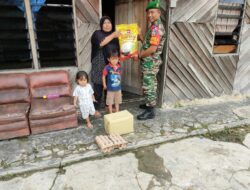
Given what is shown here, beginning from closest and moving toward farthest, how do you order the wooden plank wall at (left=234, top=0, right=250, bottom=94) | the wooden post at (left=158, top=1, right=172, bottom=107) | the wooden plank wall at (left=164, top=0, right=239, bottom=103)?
the wooden post at (left=158, top=1, right=172, bottom=107) → the wooden plank wall at (left=164, top=0, right=239, bottom=103) → the wooden plank wall at (left=234, top=0, right=250, bottom=94)

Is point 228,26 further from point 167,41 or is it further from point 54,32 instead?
point 54,32

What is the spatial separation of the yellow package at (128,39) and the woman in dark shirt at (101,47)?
11 cm

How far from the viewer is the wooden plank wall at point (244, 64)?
17.3 feet

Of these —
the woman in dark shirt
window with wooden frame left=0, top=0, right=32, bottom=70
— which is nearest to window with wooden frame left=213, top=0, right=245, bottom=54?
the woman in dark shirt

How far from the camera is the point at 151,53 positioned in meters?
3.89

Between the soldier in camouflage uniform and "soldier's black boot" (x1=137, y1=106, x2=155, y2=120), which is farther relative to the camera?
"soldier's black boot" (x1=137, y1=106, x2=155, y2=120)

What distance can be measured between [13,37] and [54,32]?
71 centimetres

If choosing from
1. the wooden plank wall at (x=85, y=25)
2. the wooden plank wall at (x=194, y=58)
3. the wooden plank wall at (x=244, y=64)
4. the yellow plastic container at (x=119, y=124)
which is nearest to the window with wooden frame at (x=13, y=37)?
the wooden plank wall at (x=85, y=25)

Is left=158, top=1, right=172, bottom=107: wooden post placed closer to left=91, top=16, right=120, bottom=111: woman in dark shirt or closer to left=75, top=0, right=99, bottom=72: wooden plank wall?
left=91, top=16, right=120, bottom=111: woman in dark shirt

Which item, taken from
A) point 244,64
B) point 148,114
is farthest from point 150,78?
point 244,64

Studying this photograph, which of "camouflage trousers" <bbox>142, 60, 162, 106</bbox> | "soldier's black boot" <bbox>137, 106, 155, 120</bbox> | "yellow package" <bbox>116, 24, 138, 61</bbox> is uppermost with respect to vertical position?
"yellow package" <bbox>116, 24, 138, 61</bbox>

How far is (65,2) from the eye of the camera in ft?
13.0

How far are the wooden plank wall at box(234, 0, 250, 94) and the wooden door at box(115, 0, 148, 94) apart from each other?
2568mm

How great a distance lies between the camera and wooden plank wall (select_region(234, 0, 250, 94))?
17.3 ft
